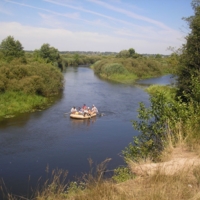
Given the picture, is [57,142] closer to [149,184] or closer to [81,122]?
[81,122]

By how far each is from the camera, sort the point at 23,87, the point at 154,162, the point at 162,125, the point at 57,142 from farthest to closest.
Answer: the point at 23,87 → the point at 57,142 → the point at 162,125 → the point at 154,162

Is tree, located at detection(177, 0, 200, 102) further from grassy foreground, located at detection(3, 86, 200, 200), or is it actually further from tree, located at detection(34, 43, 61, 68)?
tree, located at detection(34, 43, 61, 68)

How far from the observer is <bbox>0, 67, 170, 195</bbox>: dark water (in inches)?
561

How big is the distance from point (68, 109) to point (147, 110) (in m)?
19.9

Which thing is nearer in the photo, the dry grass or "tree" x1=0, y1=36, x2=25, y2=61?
the dry grass

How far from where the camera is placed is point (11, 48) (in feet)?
152

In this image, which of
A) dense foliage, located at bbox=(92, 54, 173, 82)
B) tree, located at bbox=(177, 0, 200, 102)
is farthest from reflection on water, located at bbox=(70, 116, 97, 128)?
dense foliage, located at bbox=(92, 54, 173, 82)

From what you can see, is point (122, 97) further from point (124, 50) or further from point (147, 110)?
point (124, 50)

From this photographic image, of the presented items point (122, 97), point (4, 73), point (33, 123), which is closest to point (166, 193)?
point (33, 123)

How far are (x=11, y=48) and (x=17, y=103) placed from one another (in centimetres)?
2096

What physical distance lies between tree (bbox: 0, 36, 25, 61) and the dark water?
20.0 meters

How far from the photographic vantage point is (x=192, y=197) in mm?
4605

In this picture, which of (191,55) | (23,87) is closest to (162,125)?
(191,55)

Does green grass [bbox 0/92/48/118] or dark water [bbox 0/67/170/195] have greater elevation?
green grass [bbox 0/92/48/118]
